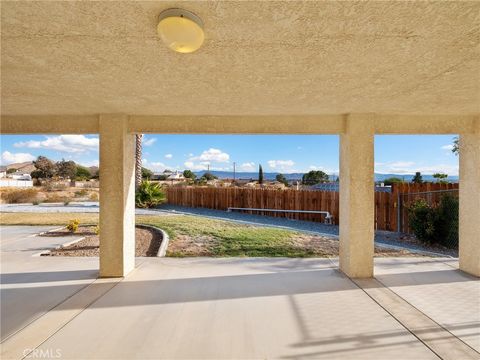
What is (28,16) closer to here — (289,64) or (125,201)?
(289,64)

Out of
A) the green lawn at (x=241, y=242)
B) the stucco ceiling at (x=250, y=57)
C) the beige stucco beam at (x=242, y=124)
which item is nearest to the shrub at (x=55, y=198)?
the green lawn at (x=241, y=242)

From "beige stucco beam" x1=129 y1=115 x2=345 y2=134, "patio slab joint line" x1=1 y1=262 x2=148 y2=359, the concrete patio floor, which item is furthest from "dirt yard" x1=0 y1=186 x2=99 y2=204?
"patio slab joint line" x1=1 y1=262 x2=148 y2=359

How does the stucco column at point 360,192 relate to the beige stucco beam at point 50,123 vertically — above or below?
below

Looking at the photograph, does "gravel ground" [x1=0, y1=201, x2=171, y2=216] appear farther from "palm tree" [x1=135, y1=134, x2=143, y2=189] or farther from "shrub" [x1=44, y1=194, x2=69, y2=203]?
"shrub" [x1=44, y1=194, x2=69, y2=203]

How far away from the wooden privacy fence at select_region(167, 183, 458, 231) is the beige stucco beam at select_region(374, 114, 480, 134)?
4.93m

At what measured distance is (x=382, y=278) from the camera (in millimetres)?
4980

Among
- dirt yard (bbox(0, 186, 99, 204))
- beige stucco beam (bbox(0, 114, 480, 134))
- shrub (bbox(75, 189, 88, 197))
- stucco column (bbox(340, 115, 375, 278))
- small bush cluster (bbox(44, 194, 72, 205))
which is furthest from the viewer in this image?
shrub (bbox(75, 189, 88, 197))

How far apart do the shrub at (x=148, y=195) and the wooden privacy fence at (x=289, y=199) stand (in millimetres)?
2675

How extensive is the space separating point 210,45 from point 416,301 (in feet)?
14.2

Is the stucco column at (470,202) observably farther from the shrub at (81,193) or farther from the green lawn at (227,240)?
the shrub at (81,193)

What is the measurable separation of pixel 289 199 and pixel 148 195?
321 inches

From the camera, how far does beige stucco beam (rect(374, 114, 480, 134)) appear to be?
5.18 metres

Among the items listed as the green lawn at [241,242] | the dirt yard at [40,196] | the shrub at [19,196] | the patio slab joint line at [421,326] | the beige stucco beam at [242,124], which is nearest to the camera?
the patio slab joint line at [421,326]

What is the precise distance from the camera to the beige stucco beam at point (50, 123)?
5266 millimetres
